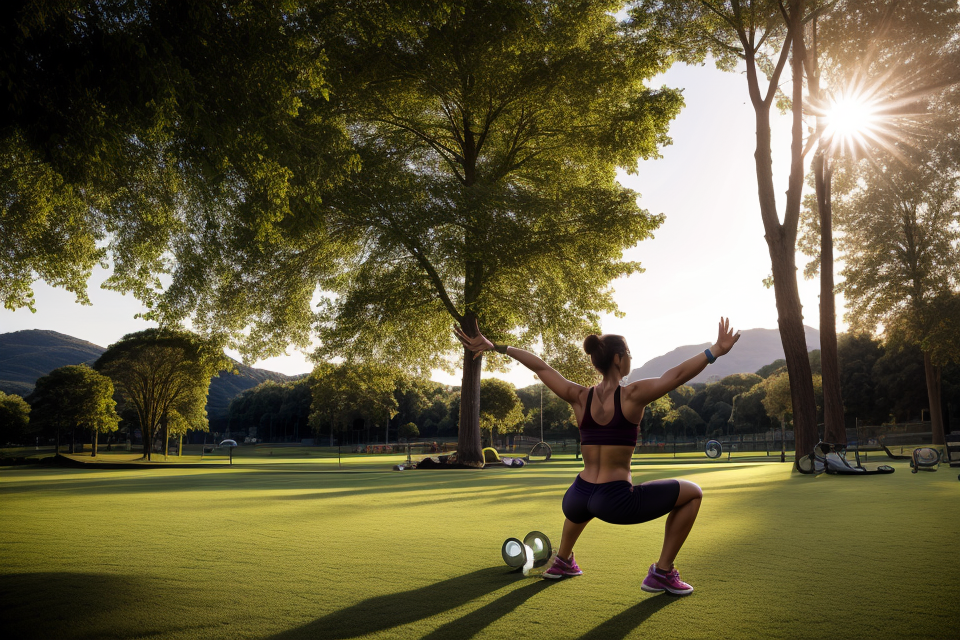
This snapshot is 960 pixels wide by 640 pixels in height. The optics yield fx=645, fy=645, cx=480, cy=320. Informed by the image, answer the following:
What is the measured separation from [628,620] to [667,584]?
761mm

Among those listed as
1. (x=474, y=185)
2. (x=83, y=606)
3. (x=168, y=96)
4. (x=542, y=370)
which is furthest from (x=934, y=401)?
(x=83, y=606)

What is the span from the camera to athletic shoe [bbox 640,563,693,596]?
4641 mm

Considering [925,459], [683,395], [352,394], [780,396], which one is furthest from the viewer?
[683,395]

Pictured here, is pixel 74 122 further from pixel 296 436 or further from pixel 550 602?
pixel 296 436

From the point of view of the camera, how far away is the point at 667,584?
466cm

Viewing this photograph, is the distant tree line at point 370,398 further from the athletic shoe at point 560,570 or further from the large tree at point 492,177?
the athletic shoe at point 560,570

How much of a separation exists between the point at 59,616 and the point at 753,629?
14.3 ft

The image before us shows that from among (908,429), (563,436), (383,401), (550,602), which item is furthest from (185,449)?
(550,602)

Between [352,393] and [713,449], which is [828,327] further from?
[352,393]

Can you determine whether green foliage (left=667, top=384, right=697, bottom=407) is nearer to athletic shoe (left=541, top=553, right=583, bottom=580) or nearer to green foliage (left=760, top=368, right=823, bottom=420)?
green foliage (left=760, top=368, right=823, bottom=420)

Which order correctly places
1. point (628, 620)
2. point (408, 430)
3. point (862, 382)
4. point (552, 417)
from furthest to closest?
point (408, 430), point (552, 417), point (862, 382), point (628, 620)

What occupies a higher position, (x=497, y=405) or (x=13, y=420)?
(x=497, y=405)

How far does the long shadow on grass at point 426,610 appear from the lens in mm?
3805

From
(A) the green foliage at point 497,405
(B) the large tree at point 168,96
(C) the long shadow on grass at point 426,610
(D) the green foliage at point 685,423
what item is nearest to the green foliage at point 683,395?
(D) the green foliage at point 685,423
